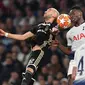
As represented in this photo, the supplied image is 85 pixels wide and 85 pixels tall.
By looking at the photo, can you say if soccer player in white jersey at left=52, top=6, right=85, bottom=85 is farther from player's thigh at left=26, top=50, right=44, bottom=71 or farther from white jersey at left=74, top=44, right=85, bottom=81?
white jersey at left=74, top=44, right=85, bottom=81

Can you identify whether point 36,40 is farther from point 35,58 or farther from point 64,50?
point 64,50

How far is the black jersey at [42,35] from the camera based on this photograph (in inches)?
421

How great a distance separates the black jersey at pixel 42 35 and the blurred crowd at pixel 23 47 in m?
0.30

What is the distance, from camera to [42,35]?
1068cm

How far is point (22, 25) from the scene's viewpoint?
17172 millimetres

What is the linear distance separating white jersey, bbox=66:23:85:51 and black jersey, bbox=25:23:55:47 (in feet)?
1.51

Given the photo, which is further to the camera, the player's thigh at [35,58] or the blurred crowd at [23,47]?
the blurred crowd at [23,47]

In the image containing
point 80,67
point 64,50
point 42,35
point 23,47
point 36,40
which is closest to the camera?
point 80,67

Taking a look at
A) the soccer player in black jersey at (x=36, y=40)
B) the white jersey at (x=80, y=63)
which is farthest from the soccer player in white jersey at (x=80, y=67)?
the soccer player in black jersey at (x=36, y=40)

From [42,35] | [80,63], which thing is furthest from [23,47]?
[80,63]

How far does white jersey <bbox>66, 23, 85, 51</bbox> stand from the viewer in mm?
A: 10695

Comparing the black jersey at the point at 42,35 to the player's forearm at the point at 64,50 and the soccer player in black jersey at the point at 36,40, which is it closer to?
the soccer player in black jersey at the point at 36,40

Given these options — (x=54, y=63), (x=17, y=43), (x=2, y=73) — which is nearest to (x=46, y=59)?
(x=54, y=63)

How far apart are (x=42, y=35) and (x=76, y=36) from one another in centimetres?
69
